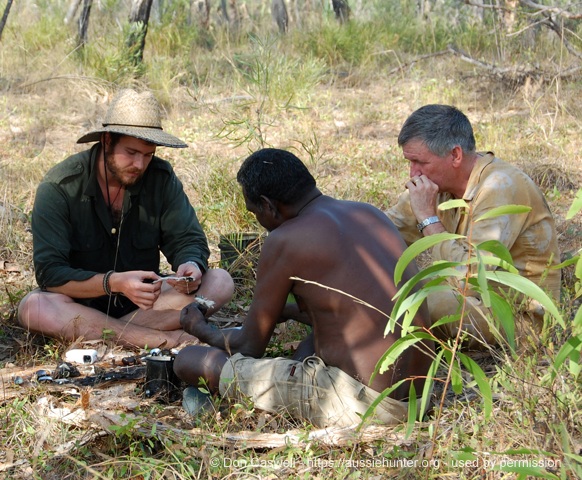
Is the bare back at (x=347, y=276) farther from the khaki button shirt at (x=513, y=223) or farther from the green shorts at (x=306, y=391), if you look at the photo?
the khaki button shirt at (x=513, y=223)

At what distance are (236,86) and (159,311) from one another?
541cm

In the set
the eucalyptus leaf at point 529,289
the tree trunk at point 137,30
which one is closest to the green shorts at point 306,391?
the eucalyptus leaf at point 529,289

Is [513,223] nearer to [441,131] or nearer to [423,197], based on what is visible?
[423,197]

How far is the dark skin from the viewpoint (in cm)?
329

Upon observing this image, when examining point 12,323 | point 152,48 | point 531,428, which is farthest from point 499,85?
point 531,428

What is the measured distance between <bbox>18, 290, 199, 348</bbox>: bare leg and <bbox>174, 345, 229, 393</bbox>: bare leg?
81 centimetres

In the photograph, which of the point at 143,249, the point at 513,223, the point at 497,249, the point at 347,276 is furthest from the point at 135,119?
the point at 497,249

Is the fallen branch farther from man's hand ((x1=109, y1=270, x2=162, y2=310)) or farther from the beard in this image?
the beard

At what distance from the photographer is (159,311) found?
188 inches

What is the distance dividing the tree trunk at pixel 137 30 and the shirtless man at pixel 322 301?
6.26 m

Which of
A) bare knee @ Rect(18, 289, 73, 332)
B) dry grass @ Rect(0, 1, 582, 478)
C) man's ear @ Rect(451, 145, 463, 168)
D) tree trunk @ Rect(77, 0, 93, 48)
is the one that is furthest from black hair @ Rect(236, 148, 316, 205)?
tree trunk @ Rect(77, 0, 93, 48)

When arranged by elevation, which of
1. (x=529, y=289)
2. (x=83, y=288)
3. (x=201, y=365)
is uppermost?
(x=529, y=289)

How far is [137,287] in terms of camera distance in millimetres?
4359

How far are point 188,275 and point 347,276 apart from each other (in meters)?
1.62
